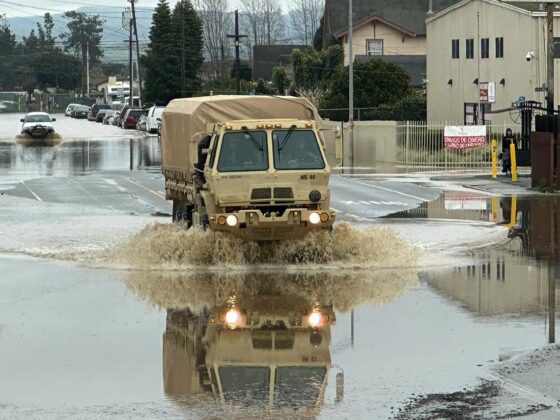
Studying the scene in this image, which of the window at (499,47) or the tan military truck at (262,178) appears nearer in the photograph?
the tan military truck at (262,178)

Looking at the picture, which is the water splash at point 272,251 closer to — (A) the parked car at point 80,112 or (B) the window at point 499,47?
(B) the window at point 499,47

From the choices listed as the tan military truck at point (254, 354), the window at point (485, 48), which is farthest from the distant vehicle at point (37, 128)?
the tan military truck at point (254, 354)

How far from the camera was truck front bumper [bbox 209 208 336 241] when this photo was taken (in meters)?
18.6

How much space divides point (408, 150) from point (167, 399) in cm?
4344

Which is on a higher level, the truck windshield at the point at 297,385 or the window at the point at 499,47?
the window at the point at 499,47

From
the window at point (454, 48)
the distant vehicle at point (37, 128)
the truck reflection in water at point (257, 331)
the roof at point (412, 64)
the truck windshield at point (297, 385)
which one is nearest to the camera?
the truck windshield at point (297, 385)

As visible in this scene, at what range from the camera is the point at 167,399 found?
1080cm

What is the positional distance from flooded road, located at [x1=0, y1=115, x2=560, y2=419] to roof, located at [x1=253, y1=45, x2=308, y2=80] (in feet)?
288

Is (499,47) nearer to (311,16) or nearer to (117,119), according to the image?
(117,119)

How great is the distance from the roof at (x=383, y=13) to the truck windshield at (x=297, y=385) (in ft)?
275

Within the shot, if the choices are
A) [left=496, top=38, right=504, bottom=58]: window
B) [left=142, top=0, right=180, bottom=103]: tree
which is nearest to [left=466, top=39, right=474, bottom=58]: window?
[left=496, top=38, right=504, bottom=58]: window

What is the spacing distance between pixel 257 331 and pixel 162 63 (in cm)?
9423

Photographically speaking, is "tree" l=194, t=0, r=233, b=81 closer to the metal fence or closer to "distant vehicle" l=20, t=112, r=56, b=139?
"distant vehicle" l=20, t=112, r=56, b=139

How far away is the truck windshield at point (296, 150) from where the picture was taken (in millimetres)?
19172
